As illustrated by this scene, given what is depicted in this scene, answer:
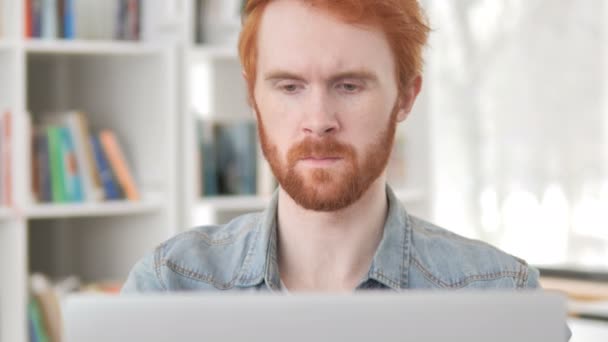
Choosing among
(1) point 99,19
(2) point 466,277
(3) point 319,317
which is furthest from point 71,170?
(3) point 319,317

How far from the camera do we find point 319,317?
957 mm

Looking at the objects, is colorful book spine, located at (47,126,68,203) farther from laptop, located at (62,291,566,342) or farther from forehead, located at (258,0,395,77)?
laptop, located at (62,291,566,342)

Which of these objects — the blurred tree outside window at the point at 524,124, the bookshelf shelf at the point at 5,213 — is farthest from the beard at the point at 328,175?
the blurred tree outside window at the point at 524,124

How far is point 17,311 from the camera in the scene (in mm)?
2924

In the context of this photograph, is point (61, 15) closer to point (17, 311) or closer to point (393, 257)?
point (17, 311)

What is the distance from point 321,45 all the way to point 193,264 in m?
0.40

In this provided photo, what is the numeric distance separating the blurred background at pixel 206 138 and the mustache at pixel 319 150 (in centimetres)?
151

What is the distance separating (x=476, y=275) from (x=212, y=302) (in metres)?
0.79

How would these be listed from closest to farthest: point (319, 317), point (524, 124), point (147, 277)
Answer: point (319, 317), point (147, 277), point (524, 124)

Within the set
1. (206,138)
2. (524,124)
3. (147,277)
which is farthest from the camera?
(524,124)

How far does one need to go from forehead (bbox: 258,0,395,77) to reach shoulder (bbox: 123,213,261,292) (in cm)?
30

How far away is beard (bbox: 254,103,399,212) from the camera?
1.55m

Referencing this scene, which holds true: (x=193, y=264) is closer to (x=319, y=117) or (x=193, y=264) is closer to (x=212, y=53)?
(x=319, y=117)

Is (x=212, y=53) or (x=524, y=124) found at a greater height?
(x=212, y=53)
